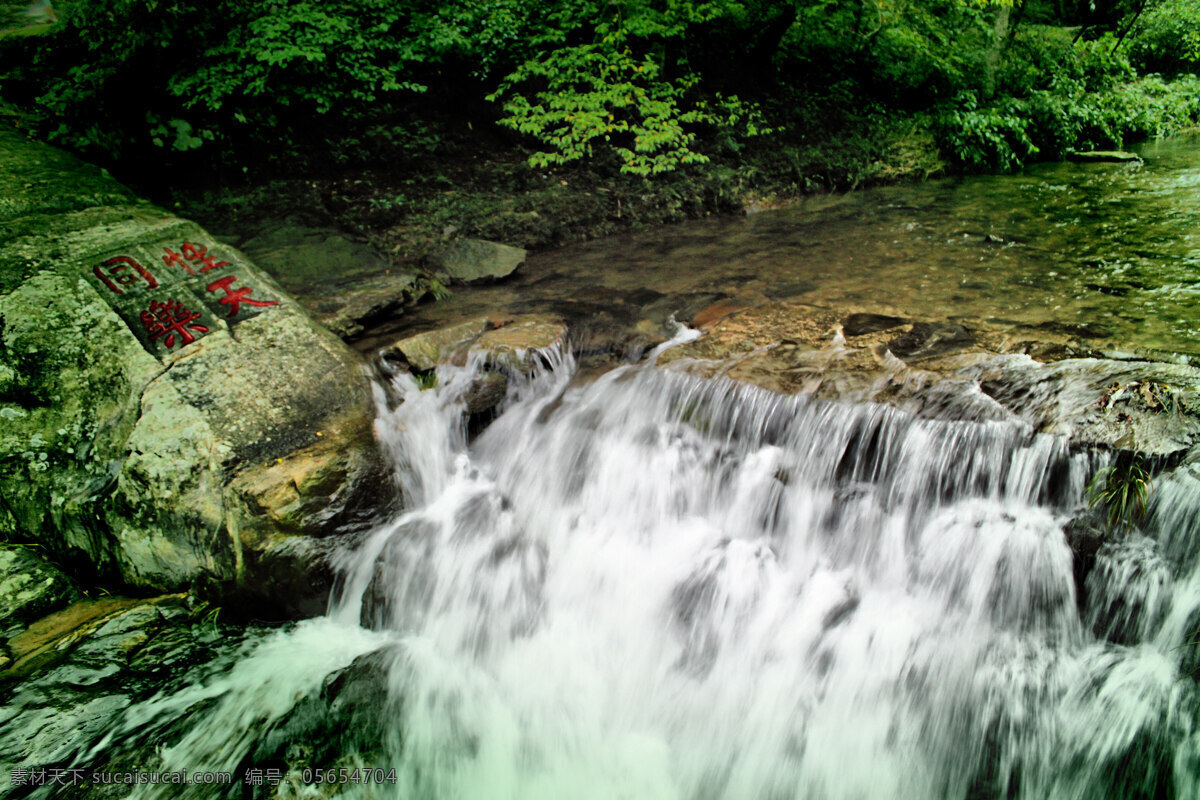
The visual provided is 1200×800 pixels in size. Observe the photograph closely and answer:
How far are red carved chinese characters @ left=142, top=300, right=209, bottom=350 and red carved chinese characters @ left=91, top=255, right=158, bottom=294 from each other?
0.73ft

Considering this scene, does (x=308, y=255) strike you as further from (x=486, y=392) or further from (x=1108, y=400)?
(x=1108, y=400)

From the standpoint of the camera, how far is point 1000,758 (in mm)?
2465

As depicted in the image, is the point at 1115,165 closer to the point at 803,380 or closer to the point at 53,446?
the point at 803,380

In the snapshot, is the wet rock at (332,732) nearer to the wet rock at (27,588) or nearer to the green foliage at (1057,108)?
the wet rock at (27,588)

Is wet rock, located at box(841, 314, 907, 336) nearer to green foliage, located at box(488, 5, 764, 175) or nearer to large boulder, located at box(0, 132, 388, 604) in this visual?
large boulder, located at box(0, 132, 388, 604)

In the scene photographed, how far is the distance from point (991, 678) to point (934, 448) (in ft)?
3.84

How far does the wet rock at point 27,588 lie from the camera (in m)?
3.22

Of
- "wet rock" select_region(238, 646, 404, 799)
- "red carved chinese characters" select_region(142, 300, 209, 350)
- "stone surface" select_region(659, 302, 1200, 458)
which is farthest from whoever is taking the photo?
"red carved chinese characters" select_region(142, 300, 209, 350)

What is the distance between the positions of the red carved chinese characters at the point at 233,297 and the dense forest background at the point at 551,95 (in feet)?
10.8

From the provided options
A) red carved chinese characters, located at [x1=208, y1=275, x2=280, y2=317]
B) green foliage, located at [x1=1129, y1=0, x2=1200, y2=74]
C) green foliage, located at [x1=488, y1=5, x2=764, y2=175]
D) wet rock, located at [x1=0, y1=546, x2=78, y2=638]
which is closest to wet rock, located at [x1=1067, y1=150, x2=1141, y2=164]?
green foliage, located at [x1=488, y1=5, x2=764, y2=175]

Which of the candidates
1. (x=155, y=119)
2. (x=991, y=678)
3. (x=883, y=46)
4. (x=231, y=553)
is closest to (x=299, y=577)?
(x=231, y=553)

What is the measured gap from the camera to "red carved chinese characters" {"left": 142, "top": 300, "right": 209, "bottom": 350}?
3844mm

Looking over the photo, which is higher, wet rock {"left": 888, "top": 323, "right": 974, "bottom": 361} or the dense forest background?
the dense forest background

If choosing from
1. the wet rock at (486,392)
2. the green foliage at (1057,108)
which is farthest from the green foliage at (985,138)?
the wet rock at (486,392)
